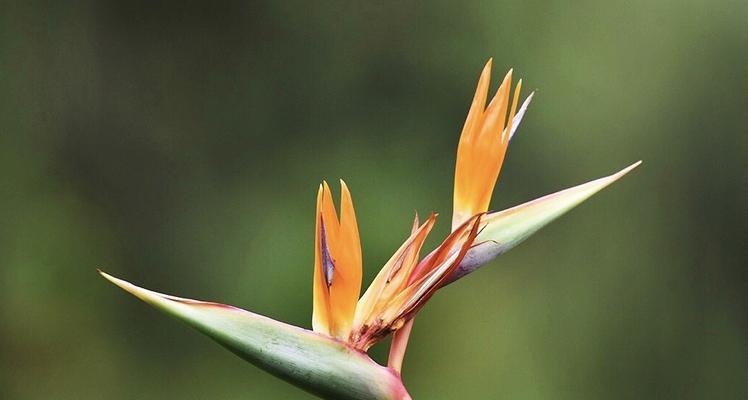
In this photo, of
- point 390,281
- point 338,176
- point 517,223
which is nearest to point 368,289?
point 390,281

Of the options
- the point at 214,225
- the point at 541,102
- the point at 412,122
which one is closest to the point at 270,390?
the point at 214,225

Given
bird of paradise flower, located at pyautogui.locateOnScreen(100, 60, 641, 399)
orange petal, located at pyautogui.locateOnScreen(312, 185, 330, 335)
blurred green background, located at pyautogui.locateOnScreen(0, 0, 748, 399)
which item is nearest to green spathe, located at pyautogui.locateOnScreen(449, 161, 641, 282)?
bird of paradise flower, located at pyautogui.locateOnScreen(100, 60, 641, 399)

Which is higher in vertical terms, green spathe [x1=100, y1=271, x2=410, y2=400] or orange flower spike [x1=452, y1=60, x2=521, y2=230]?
orange flower spike [x1=452, y1=60, x2=521, y2=230]

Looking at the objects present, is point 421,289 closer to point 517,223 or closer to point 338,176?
point 517,223

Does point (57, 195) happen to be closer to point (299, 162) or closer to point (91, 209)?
point (91, 209)

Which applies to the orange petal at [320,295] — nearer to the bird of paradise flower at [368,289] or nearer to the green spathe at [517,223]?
the bird of paradise flower at [368,289]

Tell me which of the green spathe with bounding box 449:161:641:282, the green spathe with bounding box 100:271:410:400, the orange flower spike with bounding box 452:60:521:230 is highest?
the orange flower spike with bounding box 452:60:521:230

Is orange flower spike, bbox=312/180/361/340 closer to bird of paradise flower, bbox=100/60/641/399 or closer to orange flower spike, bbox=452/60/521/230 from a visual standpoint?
bird of paradise flower, bbox=100/60/641/399
